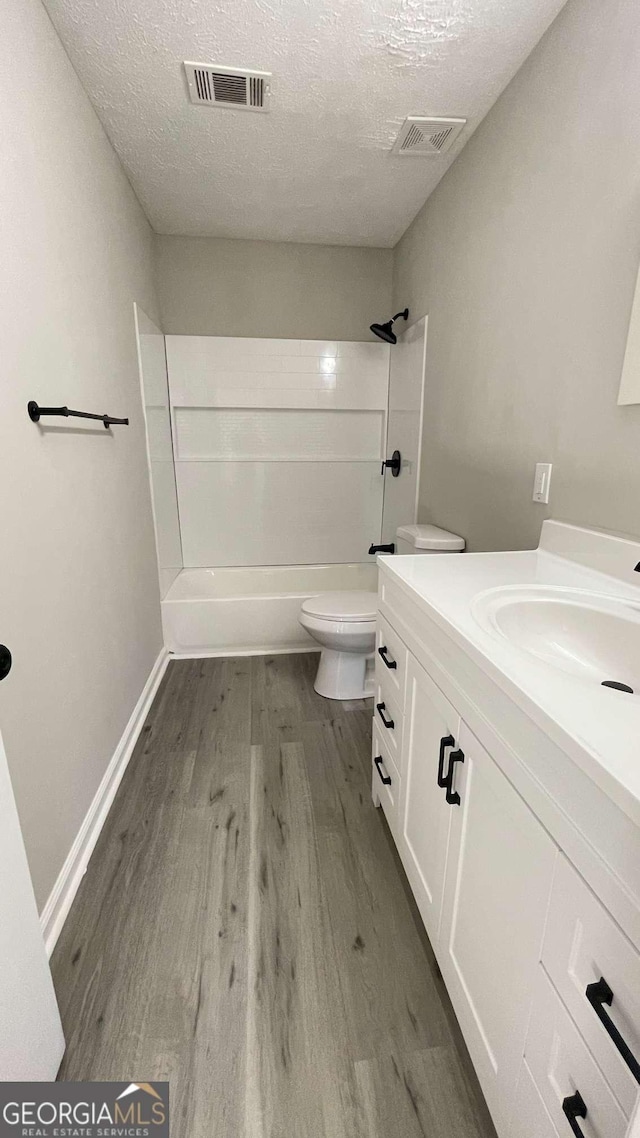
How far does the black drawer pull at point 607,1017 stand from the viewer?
1.55 feet

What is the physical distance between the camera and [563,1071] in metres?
0.60

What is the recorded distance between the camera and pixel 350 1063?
37.9 inches

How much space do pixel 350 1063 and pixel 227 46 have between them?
2606 millimetres

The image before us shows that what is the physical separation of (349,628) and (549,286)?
1400 mm

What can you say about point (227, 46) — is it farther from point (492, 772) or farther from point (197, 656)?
point (197, 656)

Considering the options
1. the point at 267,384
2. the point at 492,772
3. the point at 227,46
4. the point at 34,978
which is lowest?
the point at 34,978

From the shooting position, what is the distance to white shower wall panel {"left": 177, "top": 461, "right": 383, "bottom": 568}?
315cm

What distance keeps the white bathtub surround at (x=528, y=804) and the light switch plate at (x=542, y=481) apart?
146 millimetres

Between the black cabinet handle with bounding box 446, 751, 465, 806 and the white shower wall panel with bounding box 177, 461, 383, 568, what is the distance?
252 cm

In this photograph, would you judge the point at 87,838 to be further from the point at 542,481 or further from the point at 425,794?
the point at 542,481

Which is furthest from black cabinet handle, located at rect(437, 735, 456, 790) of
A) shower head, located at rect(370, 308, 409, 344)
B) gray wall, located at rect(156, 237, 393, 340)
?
gray wall, located at rect(156, 237, 393, 340)

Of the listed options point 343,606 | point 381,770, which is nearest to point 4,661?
point 381,770

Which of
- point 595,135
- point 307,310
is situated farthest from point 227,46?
point 307,310

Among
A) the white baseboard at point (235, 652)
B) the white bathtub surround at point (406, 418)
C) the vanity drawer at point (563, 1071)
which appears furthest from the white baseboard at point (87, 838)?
the white bathtub surround at point (406, 418)
